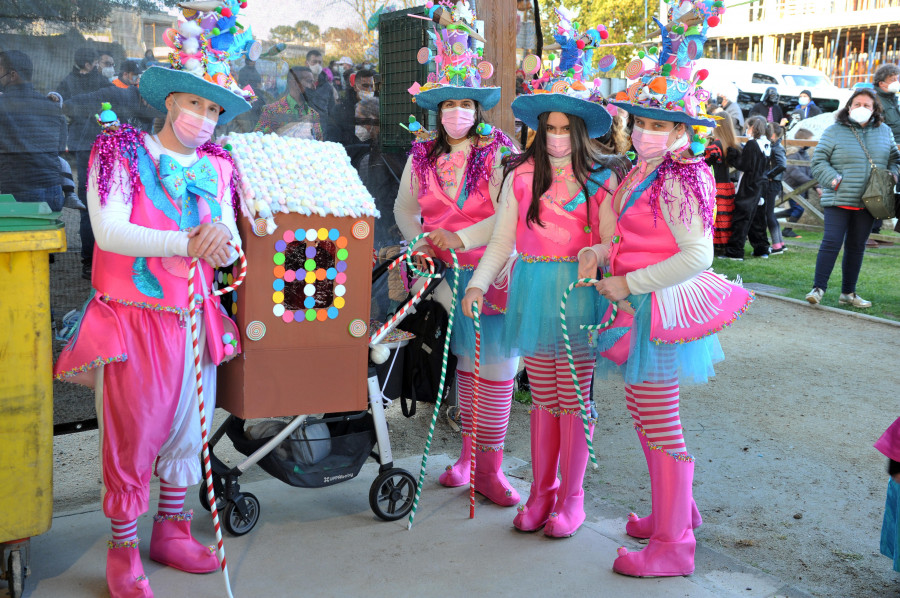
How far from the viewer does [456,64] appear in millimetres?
3750

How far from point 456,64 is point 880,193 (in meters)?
5.09

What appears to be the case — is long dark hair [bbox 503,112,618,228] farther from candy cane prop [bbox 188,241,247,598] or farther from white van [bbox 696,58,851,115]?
white van [bbox 696,58,851,115]

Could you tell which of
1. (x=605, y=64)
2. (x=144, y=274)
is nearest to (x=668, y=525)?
(x=605, y=64)

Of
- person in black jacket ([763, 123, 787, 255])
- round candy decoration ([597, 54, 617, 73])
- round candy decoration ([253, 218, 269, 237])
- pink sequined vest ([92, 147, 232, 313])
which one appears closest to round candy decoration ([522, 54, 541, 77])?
round candy decoration ([597, 54, 617, 73])

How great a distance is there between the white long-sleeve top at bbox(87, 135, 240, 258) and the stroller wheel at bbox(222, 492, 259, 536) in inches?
45.9

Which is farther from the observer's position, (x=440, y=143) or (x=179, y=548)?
(x=440, y=143)

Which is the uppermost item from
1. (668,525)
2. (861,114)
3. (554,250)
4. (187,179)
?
(861,114)

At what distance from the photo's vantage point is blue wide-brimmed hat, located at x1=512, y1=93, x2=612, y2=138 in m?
3.23

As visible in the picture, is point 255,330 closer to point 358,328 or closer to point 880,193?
point 358,328

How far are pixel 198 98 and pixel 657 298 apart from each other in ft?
5.94

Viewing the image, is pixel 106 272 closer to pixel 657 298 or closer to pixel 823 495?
pixel 657 298

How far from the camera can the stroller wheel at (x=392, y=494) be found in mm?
3539

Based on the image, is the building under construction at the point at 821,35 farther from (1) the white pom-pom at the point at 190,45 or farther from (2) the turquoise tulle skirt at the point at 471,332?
(1) the white pom-pom at the point at 190,45

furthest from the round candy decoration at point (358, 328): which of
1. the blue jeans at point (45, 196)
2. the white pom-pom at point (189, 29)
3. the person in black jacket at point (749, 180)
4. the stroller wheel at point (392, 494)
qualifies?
the person in black jacket at point (749, 180)
